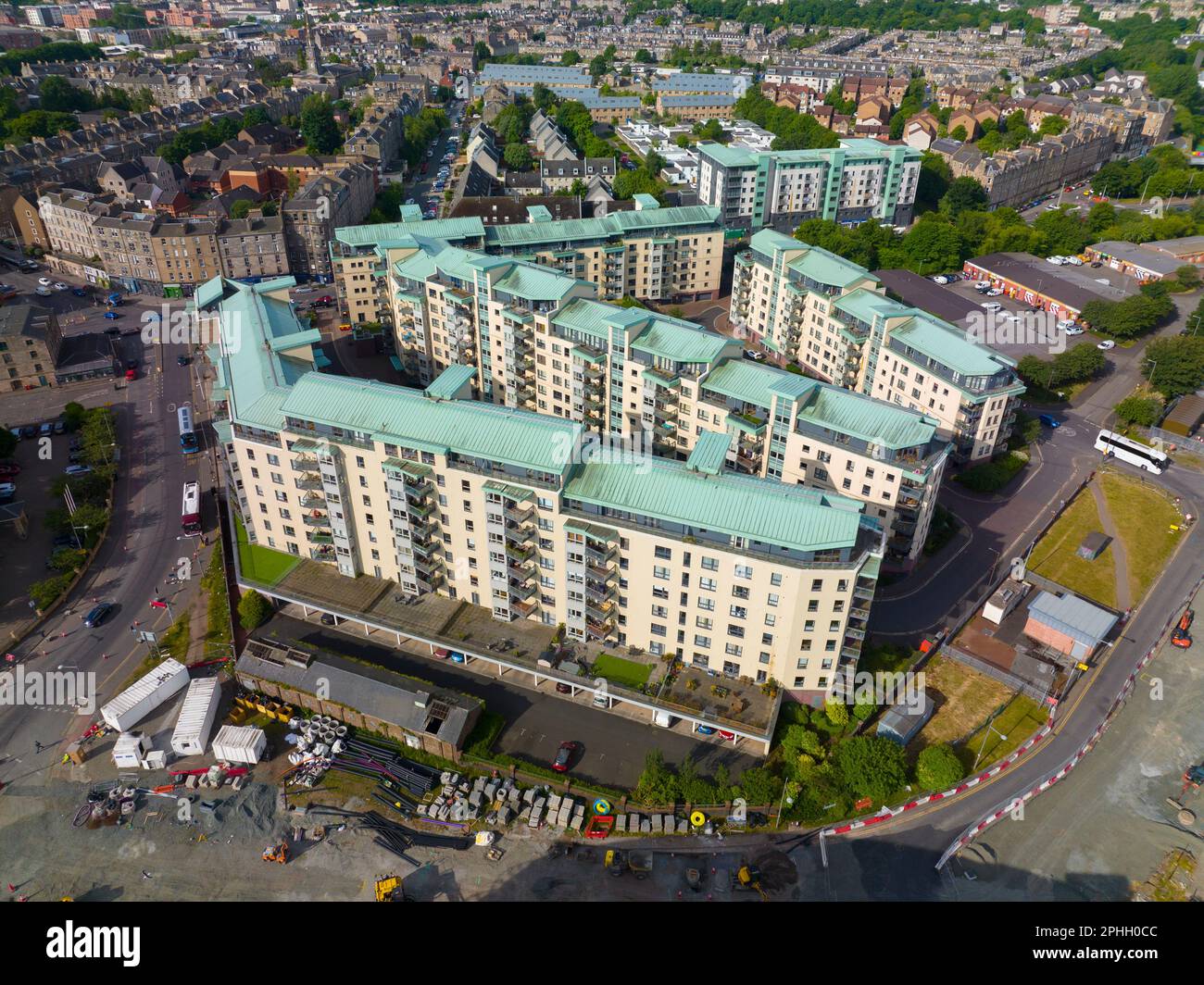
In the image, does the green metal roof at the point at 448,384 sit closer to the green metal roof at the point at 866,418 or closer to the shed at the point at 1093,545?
the green metal roof at the point at 866,418

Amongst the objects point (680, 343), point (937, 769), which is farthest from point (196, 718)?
point (937, 769)

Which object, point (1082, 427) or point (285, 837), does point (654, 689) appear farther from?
point (1082, 427)

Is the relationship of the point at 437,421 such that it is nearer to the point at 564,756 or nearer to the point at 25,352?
the point at 564,756

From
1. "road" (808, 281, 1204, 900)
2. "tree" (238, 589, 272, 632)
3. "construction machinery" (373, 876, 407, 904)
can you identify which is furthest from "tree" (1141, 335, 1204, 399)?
"tree" (238, 589, 272, 632)

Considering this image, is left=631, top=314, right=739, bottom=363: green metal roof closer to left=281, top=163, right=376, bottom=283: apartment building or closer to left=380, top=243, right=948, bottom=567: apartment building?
left=380, top=243, right=948, bottom=567: apartment building
